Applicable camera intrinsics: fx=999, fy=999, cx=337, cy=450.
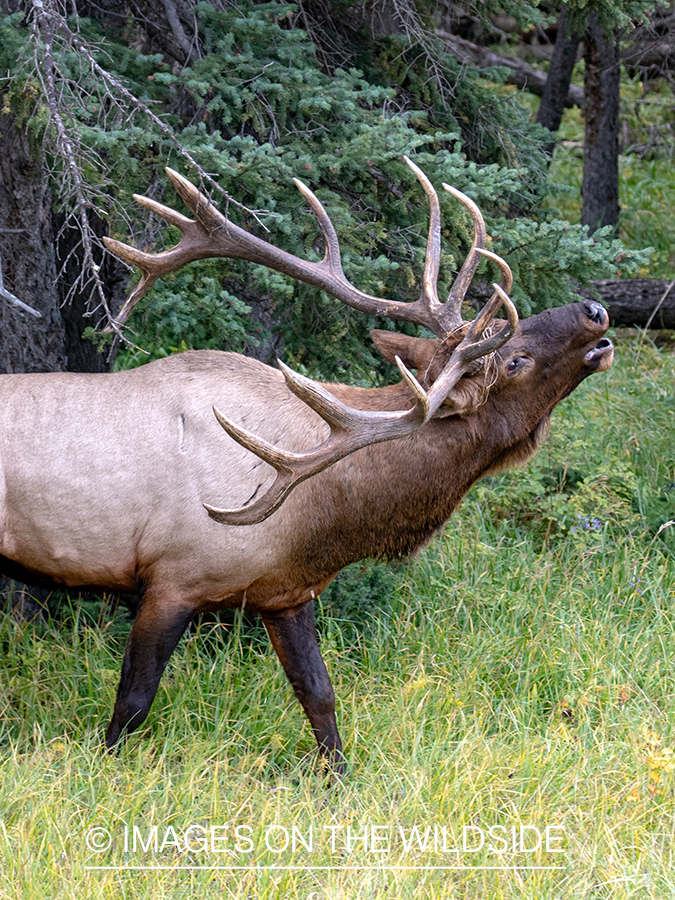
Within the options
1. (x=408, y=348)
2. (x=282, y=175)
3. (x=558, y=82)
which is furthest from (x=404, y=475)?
(x=558, y=82)

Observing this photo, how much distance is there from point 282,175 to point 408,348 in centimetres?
99

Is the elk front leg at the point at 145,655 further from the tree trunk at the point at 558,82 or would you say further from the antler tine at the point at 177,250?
the tree trunk at the point at 558,82

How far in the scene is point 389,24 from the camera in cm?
537

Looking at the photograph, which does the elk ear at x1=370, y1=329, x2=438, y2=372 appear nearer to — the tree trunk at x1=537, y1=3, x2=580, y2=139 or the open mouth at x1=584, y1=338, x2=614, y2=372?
the open mouth at x1=584, y1=338, x2=614, y2=372

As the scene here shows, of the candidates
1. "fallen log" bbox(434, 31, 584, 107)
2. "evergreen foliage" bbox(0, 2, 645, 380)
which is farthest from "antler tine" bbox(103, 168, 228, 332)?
"fallen log" bbox(434, 31, 584, 107)

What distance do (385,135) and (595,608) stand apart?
7.75 ft

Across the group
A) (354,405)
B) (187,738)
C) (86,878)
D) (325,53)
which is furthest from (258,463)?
(325,53)

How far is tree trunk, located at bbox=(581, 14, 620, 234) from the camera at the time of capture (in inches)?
328

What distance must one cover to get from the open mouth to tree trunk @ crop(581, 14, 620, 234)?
5.25 metres

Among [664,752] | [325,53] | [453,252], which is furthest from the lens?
[325,53]

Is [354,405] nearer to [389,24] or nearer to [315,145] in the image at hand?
[315,145]

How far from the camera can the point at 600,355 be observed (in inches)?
139

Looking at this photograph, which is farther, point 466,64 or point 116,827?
point 466,64

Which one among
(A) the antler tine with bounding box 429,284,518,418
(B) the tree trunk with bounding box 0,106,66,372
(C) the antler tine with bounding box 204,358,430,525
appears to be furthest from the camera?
(B) the tree trunk with bounding box 0,106,66,372
